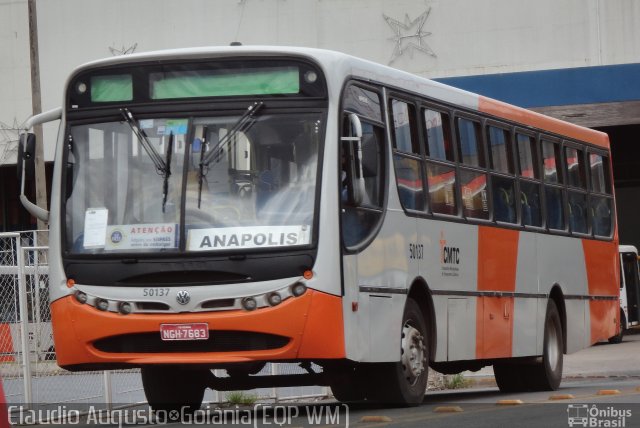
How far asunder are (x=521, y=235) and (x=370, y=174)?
15.3 ft

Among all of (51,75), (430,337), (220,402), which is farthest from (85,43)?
(430,337)

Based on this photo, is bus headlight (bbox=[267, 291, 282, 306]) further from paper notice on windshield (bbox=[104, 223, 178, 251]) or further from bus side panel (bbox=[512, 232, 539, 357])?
bus side panel (bbox=[512, 232, 539, 357])

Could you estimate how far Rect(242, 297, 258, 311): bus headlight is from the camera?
483 inches

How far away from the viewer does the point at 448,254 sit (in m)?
15.2

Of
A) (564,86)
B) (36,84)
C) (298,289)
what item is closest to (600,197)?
(298,289)

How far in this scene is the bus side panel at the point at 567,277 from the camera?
18.1m

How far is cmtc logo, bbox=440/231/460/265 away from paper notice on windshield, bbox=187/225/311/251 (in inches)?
117

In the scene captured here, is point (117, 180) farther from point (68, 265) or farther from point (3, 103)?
point (3, 103)

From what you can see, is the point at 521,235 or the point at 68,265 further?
the point at 521,235

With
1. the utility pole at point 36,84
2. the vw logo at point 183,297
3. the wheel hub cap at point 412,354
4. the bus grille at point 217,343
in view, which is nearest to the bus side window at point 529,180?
the wheel hub cap at point 412,354

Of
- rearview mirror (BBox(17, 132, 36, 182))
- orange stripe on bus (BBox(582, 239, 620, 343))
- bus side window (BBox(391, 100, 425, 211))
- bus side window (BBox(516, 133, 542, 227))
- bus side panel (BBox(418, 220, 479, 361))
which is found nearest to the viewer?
rearview mirror (BBox(17, 132, 36, 182))

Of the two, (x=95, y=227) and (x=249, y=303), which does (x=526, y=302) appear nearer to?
(x=249, y=303)

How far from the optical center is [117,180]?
42.1ft

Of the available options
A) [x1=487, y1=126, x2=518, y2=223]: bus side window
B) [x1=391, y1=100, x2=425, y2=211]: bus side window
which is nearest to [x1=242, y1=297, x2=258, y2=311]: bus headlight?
[x1=391, y1=100, x2=425, y2=211]: bus side window
